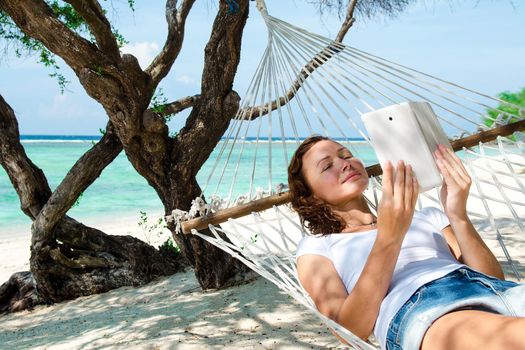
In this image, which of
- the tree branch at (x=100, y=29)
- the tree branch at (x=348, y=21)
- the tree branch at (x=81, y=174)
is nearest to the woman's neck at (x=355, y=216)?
the tree branch at (x=100, y=29)

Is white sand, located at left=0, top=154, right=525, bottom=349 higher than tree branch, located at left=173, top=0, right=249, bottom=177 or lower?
lower

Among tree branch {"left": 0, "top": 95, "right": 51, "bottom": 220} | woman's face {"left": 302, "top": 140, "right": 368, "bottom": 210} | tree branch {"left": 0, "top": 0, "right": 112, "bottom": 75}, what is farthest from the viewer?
tree branch {"left": 0, "top": 95, "right": 51, "bottom": 220}

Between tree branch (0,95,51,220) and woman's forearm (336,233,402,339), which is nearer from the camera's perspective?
woman's forearm (336,233,402,339)

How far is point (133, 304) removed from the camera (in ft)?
10.2

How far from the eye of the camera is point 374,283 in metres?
1.17

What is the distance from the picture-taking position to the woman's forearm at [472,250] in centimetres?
135

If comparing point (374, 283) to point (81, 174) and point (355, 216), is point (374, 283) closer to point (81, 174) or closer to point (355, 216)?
point (355, 216)

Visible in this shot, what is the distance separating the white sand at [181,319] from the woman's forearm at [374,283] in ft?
2.55

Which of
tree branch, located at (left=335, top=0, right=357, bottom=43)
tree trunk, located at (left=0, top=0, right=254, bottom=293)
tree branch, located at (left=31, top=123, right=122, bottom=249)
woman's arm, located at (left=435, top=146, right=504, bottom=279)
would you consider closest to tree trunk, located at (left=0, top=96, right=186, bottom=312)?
tree branch, located at (left=31, top=123, right=122, bottom=249)

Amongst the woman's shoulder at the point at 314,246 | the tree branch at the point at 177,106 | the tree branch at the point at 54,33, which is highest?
the tree branch at the point at 54,33

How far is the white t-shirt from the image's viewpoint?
120 centimetres

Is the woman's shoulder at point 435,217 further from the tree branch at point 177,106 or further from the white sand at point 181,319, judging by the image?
the tree branch at point 177,106

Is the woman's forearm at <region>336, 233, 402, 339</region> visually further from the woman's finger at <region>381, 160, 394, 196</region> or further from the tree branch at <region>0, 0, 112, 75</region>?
the tree branch at <region>0, 0, 112, 75</region>

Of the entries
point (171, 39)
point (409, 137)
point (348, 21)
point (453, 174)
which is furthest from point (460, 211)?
point (348, 21)
